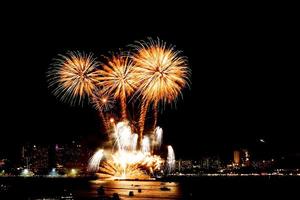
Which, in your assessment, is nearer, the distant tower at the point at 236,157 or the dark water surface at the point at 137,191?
the dark water surface at the point at 137,191

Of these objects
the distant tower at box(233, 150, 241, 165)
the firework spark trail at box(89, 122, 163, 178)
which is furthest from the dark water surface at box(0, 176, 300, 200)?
the distant tower at box(233, 150, 241, 165)

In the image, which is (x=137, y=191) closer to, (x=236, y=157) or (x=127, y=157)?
(x=127, y=157)

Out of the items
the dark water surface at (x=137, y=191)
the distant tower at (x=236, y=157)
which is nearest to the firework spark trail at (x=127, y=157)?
the dark water surface at (x=137, y=191)

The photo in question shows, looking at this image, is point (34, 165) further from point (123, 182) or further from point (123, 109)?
point (123, 109)

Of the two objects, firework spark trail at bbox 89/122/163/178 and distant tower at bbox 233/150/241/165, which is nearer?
firework spark trail at bbox 89/122/163/178

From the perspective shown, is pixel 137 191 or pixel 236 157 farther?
pixel 236 157

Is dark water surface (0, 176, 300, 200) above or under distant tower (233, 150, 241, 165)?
under

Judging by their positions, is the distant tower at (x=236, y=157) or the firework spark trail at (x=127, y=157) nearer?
the firework spark trail at (x=127, y=157)

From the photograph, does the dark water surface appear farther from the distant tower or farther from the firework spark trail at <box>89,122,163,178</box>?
the distant tower

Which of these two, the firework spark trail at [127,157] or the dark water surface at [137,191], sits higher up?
Answer: the firework spark trail at [127,157]

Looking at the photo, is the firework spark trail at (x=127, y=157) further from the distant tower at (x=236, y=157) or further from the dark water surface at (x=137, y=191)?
the distant tower at (x=236, y=157)

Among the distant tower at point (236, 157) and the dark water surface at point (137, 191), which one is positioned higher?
the distant tower at point (236, 157)

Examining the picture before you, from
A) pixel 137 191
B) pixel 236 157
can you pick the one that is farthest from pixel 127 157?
pixel 236 157

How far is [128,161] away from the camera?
5469 centimetres
